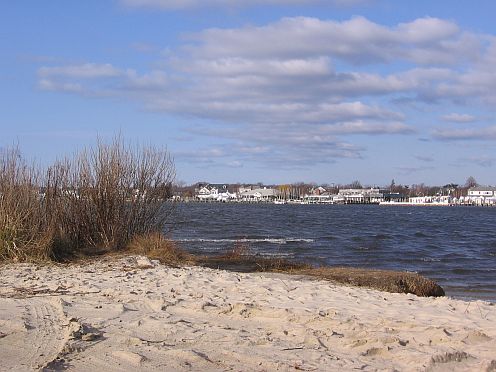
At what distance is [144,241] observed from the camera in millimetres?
18625

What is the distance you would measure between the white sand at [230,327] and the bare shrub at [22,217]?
3513 millimetres

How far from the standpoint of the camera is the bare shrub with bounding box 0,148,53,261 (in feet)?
53.7

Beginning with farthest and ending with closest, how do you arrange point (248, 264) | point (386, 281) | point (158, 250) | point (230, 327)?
point (248, 264), point (158, 250), point (386, 281), point (230, 327)

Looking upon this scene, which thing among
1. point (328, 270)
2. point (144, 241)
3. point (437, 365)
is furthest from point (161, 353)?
point (144, 241)

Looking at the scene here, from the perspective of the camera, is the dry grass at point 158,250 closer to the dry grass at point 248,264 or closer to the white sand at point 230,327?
the dry grass at point 248,264

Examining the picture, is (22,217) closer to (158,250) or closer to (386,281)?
(158,250)

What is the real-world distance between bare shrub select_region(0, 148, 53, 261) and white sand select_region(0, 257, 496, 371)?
3513mm

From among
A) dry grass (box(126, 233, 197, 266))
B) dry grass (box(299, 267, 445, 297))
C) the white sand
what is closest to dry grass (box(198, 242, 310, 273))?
dry grass (box(126, 233, 197, 266))

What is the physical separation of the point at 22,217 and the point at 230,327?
9.86 m

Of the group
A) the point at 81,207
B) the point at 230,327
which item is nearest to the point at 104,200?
the point at 81,207

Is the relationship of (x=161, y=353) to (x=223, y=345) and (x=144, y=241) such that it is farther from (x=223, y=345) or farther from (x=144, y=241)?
(x=144, y=241)

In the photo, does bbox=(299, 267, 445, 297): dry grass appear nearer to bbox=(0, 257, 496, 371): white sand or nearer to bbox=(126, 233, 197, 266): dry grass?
bbox=(0, 257, 496, 371): white sand

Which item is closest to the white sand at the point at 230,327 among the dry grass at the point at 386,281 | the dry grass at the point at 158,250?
the dry grass at the point at 386,281

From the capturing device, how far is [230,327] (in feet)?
28.9
